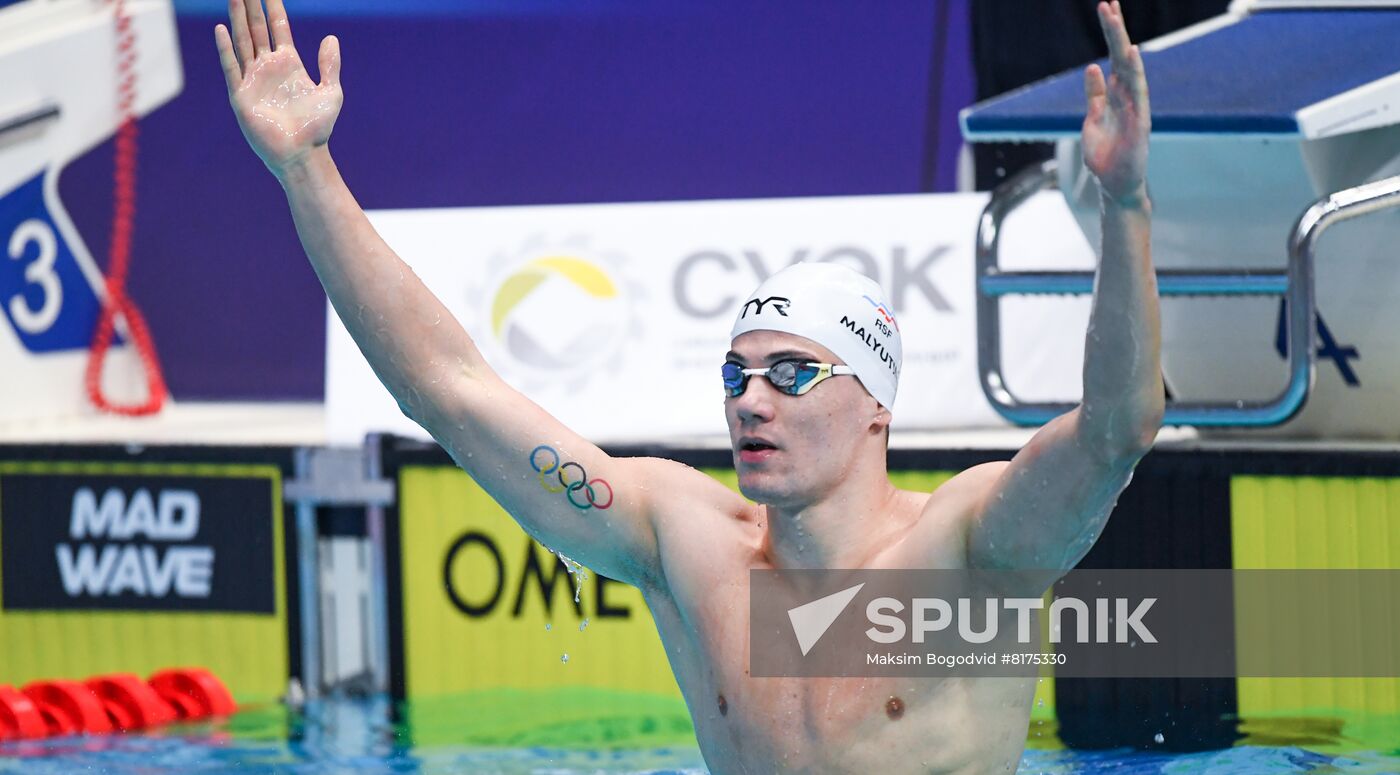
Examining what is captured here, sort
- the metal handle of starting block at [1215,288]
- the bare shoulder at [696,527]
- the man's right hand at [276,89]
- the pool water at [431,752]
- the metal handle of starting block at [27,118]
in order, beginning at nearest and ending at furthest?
1. the man's right hand at [276,89]
2. the bare shoulder at [696,527]
3. the metal handle of starting block at [1215,288]
4. the pool water at [431,752]
5. the metal handle of starting block at [27,118]

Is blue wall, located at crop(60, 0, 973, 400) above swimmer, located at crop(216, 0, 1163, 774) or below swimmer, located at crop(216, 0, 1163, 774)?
above

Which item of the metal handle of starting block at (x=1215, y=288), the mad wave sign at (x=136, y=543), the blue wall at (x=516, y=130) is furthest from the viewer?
the blue wall at (x=516, y=130)

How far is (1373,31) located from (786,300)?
2.91m

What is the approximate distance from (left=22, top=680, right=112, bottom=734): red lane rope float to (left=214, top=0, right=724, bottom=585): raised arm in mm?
2888

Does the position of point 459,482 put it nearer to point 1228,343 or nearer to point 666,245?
point 666,245

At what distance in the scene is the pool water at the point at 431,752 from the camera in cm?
470

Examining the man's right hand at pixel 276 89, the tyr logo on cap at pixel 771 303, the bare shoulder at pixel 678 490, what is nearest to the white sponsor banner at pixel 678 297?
the bare shoulder at pixel 678 490

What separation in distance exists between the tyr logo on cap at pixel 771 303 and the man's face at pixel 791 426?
5cm

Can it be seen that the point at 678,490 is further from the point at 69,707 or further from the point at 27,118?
the point at 27,118

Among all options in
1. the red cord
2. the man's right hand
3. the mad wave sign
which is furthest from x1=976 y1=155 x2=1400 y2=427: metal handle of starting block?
the red cord

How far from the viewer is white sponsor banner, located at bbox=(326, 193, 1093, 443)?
18.8ft

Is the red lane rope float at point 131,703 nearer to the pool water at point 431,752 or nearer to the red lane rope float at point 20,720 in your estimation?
the pool water at point 431,752

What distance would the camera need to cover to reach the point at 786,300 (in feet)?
10.00

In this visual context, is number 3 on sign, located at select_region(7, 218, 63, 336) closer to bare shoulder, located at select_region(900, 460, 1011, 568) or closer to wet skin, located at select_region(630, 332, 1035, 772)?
wet skin, located at select_region(630, 332, 1035, 772)
